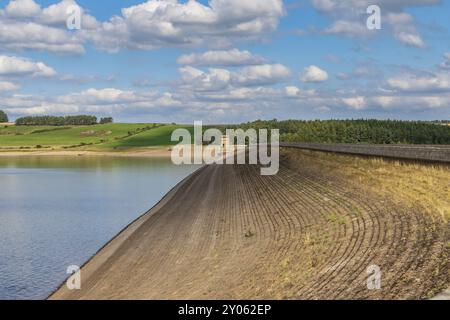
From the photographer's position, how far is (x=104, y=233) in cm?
3462

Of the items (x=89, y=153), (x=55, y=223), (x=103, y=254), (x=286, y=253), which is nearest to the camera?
(x=286, y=253)

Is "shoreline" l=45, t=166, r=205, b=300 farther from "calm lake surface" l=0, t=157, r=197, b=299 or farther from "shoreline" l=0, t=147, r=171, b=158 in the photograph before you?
"shoreline" l=0, t=147, r=171, b=158

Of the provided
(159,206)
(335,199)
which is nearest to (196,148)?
(159,206)

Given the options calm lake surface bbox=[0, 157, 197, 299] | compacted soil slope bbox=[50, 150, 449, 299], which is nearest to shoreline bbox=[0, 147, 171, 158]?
calm lake surface bbox=[0, 157, 197, 299]

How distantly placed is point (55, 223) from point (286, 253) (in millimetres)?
22531

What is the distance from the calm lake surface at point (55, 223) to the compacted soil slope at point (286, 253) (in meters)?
1.55

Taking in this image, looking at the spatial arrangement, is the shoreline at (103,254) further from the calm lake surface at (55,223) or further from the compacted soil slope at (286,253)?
the calm lake surface at (55,223)

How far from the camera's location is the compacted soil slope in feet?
48.8

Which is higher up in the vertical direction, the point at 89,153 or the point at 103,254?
the point at 103,254

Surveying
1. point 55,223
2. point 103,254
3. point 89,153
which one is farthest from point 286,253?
point 89,153

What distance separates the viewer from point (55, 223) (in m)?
38.4

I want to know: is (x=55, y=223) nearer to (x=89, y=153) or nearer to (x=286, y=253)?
(x=286, y=253)

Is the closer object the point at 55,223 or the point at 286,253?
the point at 286,253

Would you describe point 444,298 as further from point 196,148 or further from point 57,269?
point 196,148
